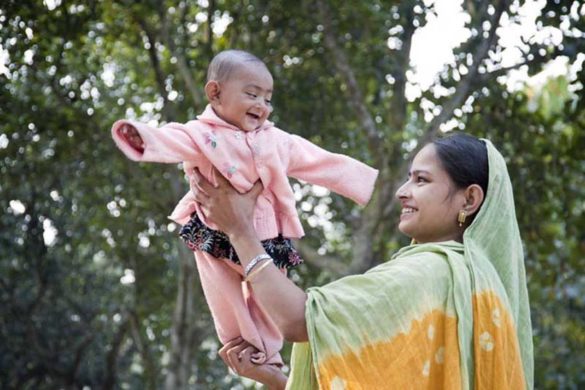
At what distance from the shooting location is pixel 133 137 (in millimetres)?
3018

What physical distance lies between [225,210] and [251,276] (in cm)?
25

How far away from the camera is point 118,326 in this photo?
12.1 metres

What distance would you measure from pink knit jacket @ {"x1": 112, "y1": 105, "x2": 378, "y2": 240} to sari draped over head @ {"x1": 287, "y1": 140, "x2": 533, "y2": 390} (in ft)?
1.29

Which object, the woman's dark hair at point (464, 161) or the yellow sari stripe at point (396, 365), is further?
the woman's dark hair at point (464, 161)

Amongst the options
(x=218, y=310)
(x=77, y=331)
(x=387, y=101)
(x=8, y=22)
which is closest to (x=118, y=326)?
(x=77, y=331)

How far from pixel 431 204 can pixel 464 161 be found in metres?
0.16

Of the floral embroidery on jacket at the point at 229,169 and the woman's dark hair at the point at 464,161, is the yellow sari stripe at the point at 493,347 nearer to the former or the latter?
the woman's dark hair at the point at 464,161

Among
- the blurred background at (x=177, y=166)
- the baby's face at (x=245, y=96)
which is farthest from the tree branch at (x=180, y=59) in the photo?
the baby's face at (x=245, y=96)

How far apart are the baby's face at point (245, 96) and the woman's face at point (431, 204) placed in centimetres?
47

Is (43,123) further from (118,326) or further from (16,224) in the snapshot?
(118,326)

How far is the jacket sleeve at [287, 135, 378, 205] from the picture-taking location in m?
3.37

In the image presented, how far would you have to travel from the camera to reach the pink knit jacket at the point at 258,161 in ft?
10.1

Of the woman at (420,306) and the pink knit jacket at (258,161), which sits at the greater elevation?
the pink knit jacket at (258,161)

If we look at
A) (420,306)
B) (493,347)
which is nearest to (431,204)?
(420,306)
